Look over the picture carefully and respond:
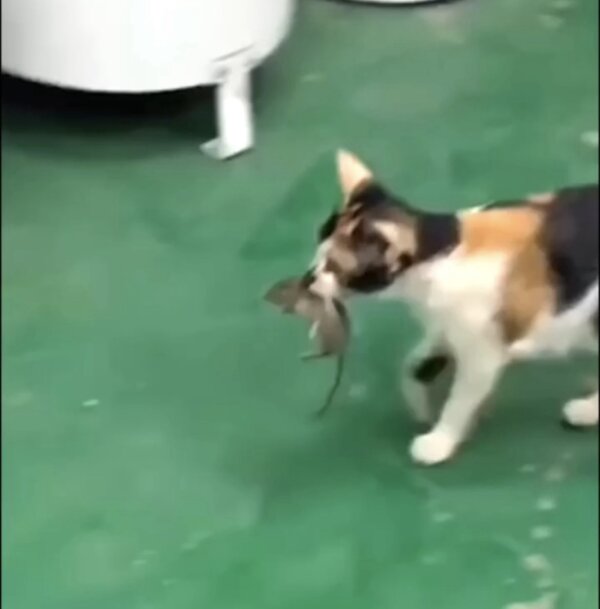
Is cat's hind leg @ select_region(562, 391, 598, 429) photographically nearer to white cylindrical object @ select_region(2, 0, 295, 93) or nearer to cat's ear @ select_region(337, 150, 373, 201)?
cat's ear @ select_region(337, 150, 373, 201)

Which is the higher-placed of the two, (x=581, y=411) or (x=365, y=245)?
(x=365, y=245)

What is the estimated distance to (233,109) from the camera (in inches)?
47.0

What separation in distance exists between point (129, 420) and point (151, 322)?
0.08 metres

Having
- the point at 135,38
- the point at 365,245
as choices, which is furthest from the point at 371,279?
the point at 135,38

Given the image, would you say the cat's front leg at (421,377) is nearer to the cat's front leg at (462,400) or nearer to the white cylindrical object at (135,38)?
the cat's front leg at (462,400)

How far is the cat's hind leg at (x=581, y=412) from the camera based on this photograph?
0.99 m

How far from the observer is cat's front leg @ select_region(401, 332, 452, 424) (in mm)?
963

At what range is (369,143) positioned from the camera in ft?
3.62

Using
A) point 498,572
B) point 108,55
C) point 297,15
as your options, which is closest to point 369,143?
point 297,15

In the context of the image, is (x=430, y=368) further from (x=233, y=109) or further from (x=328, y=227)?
(x=233, y=109)

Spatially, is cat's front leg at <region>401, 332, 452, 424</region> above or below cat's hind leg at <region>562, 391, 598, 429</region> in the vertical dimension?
above

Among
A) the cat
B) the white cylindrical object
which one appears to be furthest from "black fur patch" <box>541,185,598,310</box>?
the white cylindrical object

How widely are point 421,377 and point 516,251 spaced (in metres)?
0.12

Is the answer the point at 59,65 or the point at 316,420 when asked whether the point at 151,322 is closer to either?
the point at 316,420
